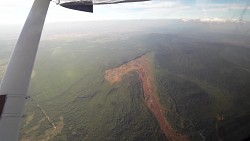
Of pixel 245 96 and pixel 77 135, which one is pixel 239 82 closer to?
pixel 245 96

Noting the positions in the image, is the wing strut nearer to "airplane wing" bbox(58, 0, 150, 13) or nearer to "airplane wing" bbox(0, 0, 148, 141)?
"airplane wing" bbox(0, 0, 148, 141)

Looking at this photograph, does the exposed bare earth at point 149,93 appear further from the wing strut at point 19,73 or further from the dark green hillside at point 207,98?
the wing strut at point 19,73

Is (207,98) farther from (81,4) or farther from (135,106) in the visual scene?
(81,4)

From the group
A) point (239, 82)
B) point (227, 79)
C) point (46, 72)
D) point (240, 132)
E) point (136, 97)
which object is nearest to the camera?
point (240, 132)

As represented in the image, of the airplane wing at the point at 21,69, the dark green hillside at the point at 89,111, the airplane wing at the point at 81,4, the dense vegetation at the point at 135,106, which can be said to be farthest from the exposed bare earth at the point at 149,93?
the airplane wing at the point at 21,69

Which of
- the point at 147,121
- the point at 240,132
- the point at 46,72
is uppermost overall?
the point at 240,132

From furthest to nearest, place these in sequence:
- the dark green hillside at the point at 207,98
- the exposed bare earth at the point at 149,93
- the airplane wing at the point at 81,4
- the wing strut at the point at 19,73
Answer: the dark green hillside at the point at 207,98 → the exposed bare earth at the point at 149,93 → the airplane wing at the point at 81,4 → the wing strut at the point at 19,73

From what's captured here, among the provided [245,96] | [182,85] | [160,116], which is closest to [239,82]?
[245,96]

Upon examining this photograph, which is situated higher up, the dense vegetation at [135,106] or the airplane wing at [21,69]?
the airplane wing at [21,69]
